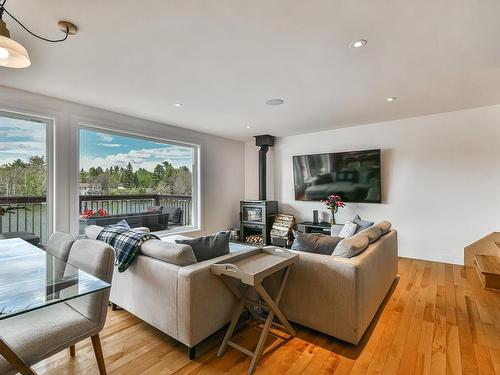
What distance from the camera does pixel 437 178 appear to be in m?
3.99

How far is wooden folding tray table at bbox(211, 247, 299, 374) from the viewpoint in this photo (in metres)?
1.70

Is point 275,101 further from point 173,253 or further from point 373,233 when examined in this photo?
point 173,253

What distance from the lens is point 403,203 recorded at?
4289 millimetres

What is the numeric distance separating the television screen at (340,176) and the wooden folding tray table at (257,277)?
297 centimetres

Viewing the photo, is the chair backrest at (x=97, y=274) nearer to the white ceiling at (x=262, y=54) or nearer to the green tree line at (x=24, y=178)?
the white ceiling at (x=262, y=54)

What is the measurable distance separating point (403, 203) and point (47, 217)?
5265mm

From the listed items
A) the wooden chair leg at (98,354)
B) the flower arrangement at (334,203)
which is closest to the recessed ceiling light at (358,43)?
the wooden chair leg at (98,354)

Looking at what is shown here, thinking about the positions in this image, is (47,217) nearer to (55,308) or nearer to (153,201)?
(153,201)

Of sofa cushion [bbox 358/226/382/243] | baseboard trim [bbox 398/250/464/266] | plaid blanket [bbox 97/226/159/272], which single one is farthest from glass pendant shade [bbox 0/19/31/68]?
baseboard trim [bbox 398/250/464/266]

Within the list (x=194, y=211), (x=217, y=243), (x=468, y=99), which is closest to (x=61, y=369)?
(x=217, y=243)

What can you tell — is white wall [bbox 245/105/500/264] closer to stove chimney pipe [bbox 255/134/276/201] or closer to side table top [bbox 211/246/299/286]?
stove chimney pipe [bbox 255/134/276/201]

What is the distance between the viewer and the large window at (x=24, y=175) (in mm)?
2922

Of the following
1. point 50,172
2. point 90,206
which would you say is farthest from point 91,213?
point 50,172

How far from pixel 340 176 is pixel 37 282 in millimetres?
4486
